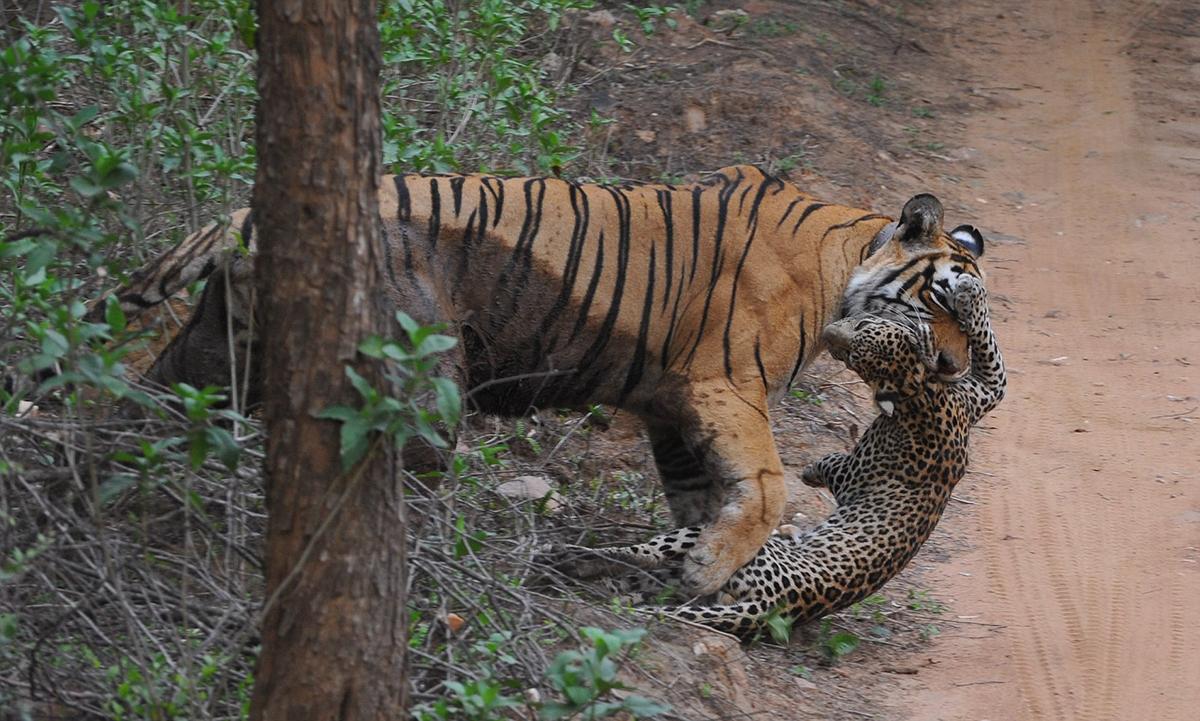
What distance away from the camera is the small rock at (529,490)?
5.81 m

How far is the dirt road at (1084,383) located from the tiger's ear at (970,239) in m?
1.39

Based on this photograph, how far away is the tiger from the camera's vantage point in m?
5.31

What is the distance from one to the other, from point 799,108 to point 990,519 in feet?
14.5

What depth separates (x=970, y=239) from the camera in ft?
21.1

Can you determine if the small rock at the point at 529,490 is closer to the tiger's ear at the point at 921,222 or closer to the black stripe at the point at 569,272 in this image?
the black stripe at the point at 569,272

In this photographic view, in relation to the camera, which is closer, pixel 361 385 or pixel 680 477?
pixel 361 385

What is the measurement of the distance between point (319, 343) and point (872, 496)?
3.34m

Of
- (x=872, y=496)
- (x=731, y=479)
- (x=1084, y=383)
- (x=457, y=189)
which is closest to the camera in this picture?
(x=457, y=189)

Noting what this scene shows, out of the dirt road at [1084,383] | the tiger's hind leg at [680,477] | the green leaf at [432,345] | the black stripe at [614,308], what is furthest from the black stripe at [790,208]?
the green leaf at [432,345]

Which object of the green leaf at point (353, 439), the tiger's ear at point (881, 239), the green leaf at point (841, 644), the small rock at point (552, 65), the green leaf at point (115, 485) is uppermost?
the small rock at point (552, 65)

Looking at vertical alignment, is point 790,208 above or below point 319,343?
A: above

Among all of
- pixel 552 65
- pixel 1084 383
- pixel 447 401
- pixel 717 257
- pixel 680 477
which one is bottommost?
pixel 680 477

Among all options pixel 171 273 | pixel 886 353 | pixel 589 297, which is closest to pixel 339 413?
pixel 171 273

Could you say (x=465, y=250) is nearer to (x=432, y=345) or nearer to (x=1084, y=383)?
(x=432, y=345)
